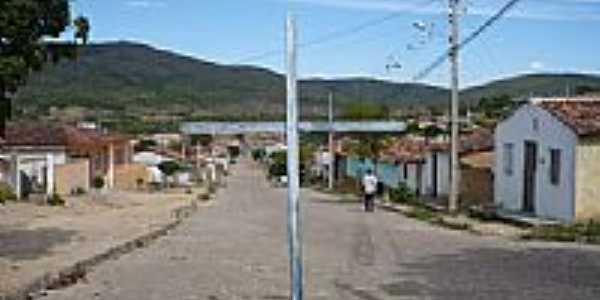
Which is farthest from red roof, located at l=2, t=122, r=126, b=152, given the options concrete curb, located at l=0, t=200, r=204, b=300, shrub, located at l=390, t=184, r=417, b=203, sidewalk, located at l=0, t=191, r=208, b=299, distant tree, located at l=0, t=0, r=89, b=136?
distant tree, located at l=0, t=0, r=89, b=136

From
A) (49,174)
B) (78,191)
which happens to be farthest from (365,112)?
(49,174)

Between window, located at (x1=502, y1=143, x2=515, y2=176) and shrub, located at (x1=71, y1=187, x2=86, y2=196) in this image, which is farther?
shrub, located at (x1=71, y1=187, x2=86, y2=196)

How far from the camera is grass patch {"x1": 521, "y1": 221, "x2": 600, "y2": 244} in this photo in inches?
1008

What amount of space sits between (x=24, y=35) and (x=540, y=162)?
20816mm

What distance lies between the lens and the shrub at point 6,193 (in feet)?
123

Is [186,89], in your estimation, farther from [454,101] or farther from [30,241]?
[30,241]

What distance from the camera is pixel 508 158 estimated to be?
37625 millimetres

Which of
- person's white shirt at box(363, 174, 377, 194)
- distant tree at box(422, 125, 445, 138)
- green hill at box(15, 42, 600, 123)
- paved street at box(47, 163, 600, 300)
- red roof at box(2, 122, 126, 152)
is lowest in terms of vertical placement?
paved street at box(47, 163, 600, 300)

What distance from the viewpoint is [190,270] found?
1803cm

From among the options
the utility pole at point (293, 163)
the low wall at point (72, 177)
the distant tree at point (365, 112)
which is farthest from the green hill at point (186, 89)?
the utility pole at point (293, 163)

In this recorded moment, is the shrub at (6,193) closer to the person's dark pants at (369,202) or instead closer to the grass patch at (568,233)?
the person's dark pants at (369,202)

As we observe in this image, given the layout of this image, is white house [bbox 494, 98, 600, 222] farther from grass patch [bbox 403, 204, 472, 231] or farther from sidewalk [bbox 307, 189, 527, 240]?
grass patch [bbox 403, 204, 472, 231]

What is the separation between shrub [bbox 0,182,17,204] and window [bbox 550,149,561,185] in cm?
1769

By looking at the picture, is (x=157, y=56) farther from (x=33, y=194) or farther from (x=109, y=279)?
(x=109, y=279)
